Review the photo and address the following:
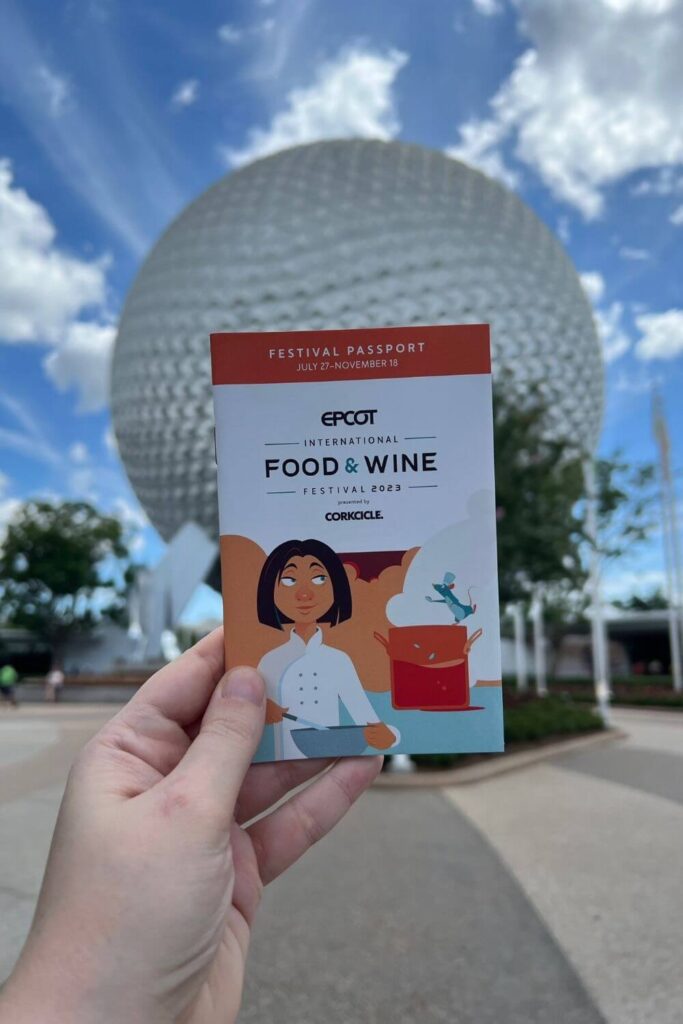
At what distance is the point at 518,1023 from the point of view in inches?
141

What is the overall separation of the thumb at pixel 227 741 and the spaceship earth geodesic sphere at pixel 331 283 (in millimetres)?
13975

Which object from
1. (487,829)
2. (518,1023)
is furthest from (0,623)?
(518,1023)

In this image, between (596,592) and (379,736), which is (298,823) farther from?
(596,592)

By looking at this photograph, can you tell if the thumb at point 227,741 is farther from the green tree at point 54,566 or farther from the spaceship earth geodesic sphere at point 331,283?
the green tree at point 54,566

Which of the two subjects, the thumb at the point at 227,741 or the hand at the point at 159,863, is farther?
the thumb at the point at 227,741

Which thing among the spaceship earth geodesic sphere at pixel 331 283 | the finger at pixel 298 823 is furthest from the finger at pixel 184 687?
the spaceship earth geodesic sphere at pixel 331 283

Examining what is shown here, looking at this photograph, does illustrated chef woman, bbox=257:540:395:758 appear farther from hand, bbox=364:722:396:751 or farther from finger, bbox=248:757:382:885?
finger, bbox=248:757:382:885

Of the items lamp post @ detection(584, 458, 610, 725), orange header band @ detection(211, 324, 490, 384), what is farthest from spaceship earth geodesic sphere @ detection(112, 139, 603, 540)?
orange header band @ detection(211, 324, 490, 384)

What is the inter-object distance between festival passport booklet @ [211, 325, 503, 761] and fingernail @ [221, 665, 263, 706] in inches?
1.8

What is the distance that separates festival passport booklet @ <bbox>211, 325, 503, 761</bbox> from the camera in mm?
1866

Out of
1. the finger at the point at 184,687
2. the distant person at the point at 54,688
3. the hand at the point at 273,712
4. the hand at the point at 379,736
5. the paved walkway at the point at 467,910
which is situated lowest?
the distant person at the point at 54,688

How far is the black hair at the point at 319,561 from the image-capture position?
1871mm

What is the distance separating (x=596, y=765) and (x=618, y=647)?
4094cm

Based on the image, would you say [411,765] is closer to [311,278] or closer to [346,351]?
[346,351]
